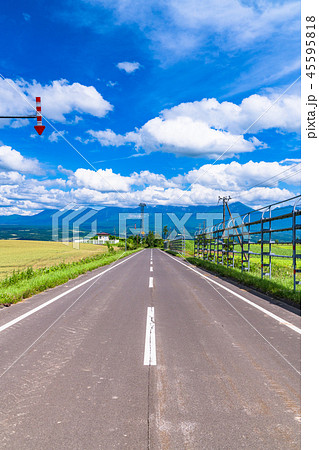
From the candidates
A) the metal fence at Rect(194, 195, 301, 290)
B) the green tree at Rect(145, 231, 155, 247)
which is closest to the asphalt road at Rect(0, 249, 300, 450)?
the metal fence at Rect(194, 195, 301, 290)

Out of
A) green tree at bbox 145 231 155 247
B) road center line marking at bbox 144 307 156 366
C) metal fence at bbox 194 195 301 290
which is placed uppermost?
metal fence at bbox 194 195 301 290

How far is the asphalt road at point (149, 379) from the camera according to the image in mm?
2840

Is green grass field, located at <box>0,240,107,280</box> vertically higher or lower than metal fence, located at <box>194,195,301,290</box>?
lower

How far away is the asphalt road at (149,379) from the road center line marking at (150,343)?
0.02 metres

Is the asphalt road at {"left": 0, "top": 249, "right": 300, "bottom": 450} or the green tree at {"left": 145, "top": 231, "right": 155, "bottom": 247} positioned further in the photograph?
the green tree at {"left": 145, "top": 231, "right": 155, "bottom": 247}

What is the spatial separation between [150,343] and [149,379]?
1.38 meters

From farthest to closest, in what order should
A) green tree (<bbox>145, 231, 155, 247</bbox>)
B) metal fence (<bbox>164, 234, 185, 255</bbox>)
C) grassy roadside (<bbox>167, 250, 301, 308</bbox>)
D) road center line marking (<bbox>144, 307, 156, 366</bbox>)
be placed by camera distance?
green tree (<bbox>145, 231, 155, 247</bbox>)
metal fence (<bbox>164, 234, 185, 255</bbox>)
grassy roadside (<bbox>167, 250, 301, 308</bbox>)
road center line marking (<bbox>144, 307, 156, 366</bbox>)

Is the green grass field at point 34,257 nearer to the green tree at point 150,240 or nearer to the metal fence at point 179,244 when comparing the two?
the metal fence at point 179,244

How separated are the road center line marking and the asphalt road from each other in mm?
18

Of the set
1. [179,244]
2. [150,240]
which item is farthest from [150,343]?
[150,240]

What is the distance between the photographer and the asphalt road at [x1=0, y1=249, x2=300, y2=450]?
2840 mm

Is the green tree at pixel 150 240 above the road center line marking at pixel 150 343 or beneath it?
beneath

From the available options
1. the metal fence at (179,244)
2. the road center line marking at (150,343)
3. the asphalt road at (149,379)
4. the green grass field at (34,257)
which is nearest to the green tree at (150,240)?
the metal fence at (179,244)

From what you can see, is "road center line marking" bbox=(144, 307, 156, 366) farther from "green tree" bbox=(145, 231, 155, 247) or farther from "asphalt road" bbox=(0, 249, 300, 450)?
"green tree" bbox=(145, 231, 155, 247)
